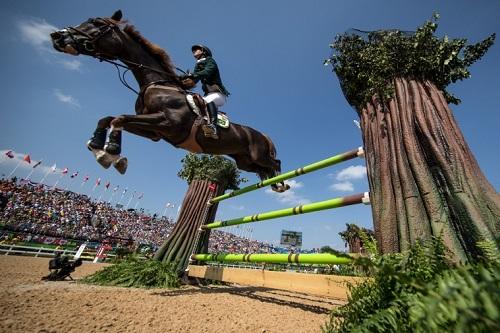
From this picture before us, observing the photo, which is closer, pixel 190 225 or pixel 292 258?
pixel 292 258

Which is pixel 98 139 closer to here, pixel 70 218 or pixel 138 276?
pixel 138 276

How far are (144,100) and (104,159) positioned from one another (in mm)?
1145

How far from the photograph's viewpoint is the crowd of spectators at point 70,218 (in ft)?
65.8

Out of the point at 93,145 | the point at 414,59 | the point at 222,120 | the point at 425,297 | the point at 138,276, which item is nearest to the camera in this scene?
the point at 425,297

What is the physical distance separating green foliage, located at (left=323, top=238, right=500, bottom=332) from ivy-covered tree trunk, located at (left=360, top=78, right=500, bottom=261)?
20 cm

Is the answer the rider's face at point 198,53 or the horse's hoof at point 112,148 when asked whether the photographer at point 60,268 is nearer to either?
the horse's hoof at point 112,148

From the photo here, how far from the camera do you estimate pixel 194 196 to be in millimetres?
5707

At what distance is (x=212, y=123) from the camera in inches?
165

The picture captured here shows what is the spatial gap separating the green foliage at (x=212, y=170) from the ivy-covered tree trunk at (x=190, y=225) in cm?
19

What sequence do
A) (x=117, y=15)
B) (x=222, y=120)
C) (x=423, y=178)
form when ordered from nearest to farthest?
1. (x=423, y=178)
2. (x=222, y=120)
3. (x=117, y=15)

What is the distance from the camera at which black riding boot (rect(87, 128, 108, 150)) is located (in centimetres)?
363

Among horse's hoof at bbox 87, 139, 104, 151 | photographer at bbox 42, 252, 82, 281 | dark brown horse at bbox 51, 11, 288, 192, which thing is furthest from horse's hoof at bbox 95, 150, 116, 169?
photographer at bbox 42, 252, 82, 281

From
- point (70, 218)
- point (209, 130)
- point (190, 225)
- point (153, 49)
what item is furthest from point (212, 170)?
point (70, 218)

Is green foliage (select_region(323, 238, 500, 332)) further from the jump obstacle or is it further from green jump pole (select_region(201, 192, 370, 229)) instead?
green jump pole (select_region(201, 192, 370, 229))
